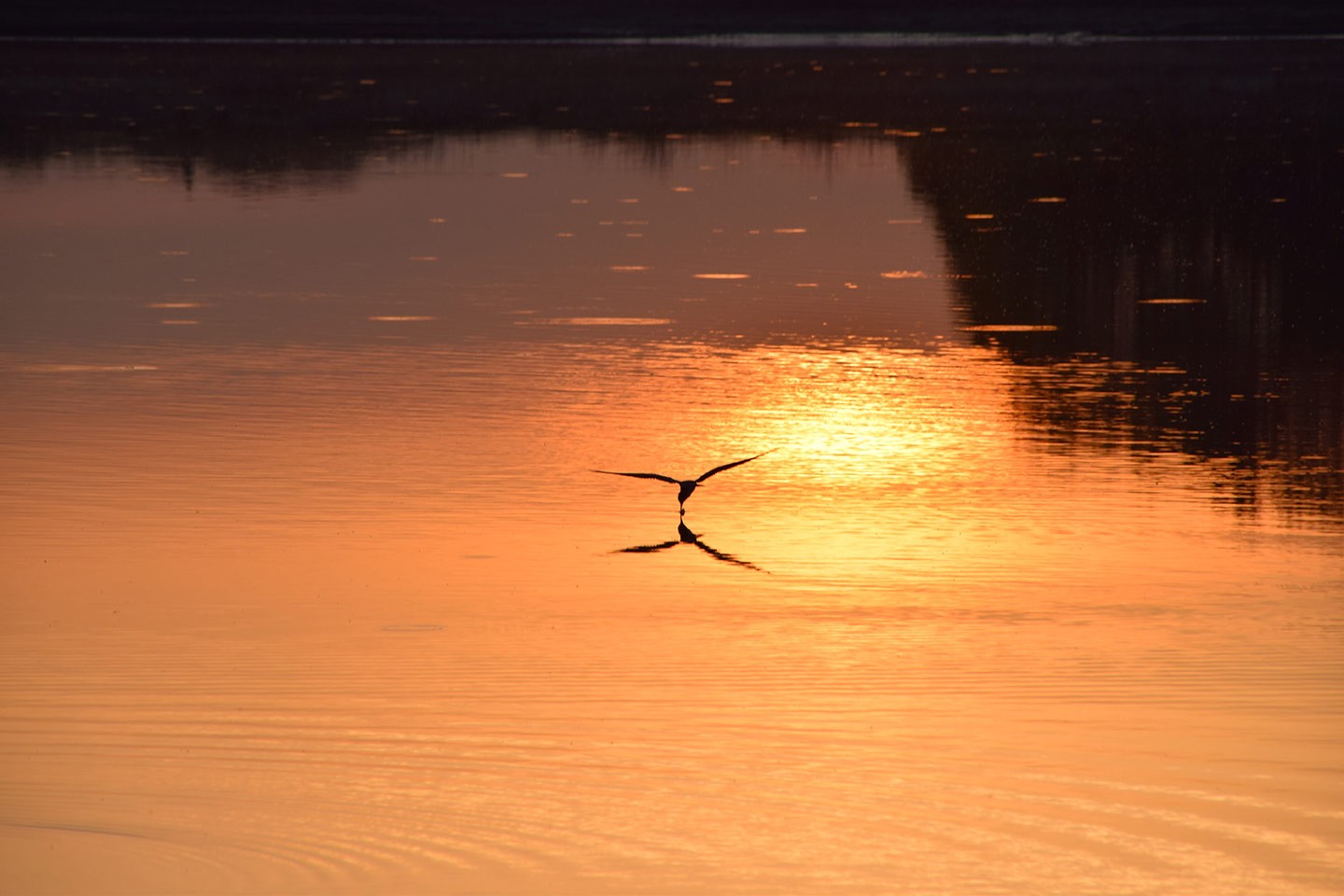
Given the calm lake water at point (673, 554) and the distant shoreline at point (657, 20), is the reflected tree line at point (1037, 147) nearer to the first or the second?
the calm lake water at point (673, 554)

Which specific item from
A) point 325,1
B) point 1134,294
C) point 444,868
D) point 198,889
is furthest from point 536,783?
point 325,1

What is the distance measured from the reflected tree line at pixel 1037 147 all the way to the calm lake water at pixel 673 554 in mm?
100

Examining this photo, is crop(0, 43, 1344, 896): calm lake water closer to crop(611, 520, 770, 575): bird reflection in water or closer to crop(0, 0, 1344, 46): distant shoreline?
crop(611, 520, 770, 575): bird reflection in water

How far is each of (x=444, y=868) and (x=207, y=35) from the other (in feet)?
200

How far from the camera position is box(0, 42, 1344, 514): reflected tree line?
11.2m

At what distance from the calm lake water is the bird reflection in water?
4cm

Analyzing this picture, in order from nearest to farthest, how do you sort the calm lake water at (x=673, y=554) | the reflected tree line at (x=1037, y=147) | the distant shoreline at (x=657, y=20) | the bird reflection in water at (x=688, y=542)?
the calm lake water at (x=673, y=554), the bird reflection in water at (x=688, y=542), the reflected tree line at (x=1037, y=147), the distant shoreline at (x=657, y=20)

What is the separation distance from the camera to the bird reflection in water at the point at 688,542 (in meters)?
7.71

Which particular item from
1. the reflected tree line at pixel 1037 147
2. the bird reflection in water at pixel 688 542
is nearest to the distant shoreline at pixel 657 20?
the reflected tree line at pixel 1037 147

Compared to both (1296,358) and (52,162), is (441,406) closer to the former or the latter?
(1296,358)

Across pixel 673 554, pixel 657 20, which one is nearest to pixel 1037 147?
pixel 673 554

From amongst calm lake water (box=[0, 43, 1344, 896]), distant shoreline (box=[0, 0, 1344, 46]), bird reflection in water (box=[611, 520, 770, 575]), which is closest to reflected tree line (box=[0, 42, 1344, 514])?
calm lake water (box=[0, 43, 1344, 896])

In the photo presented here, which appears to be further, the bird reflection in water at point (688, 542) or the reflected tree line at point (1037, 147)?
the reflected tree line at point (1037, 147)

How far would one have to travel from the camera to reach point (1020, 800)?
5.49 m
